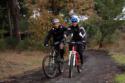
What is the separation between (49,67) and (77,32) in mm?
1724

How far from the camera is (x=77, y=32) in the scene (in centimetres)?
1458

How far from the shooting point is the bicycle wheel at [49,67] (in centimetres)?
1402

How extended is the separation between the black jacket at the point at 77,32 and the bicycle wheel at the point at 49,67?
1.20 m

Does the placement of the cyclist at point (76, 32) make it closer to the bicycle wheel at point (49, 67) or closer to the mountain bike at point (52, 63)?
the mountain bike at point (52, 63)

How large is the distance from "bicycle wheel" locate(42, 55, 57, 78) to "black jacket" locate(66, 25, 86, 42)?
1203 mm

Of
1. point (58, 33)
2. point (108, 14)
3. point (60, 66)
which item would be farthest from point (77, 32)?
point (108, 14)

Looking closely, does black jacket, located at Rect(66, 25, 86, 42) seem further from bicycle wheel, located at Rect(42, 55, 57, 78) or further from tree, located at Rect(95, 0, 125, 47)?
tree, located at Rect(95, 0, 125, 47)

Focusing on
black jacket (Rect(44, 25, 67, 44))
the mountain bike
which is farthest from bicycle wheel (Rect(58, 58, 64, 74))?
black jacket (Rect(44, 25, 67, 44))

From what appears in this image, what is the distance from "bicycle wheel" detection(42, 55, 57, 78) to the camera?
1402cm

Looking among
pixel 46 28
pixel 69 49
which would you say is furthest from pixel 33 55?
pixel 69 49

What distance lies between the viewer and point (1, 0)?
38.5 m

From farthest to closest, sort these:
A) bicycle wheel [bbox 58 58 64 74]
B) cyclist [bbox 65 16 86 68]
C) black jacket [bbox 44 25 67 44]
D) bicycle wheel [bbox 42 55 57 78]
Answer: bicycle wheel [bbox 58 58 64 74]
black jacket [bbox 44 25 67 44]
cyclist [bbox 65 16 86 68]
bicycle wheel [bbox 42 55 57 78]

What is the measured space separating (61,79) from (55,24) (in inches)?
86.1

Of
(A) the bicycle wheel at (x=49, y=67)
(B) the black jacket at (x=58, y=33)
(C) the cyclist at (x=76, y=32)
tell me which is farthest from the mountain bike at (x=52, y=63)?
(C) the cyclist at (x=76, y=32)
